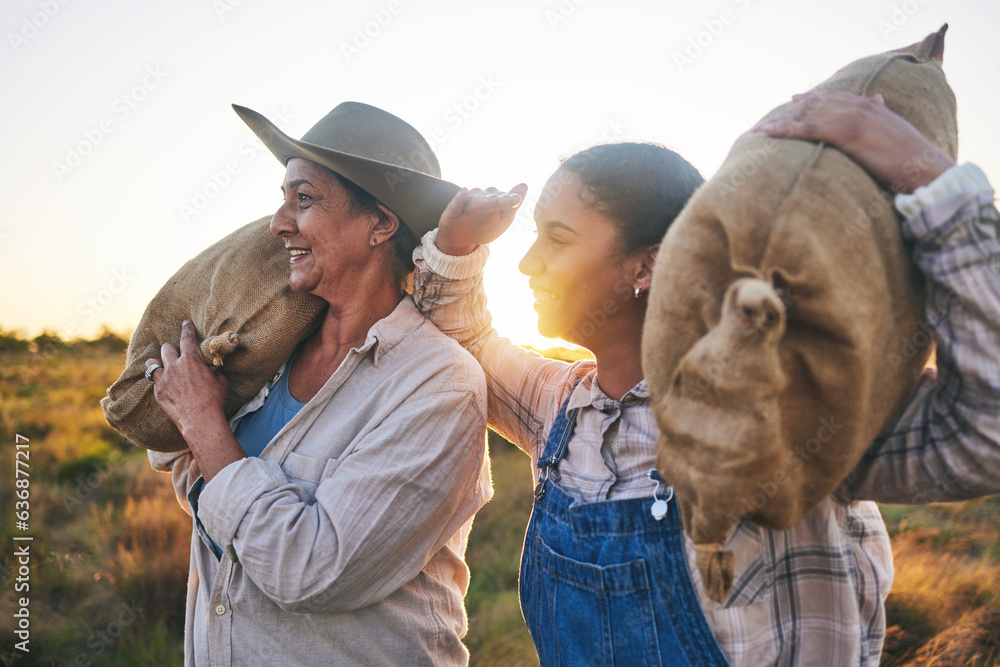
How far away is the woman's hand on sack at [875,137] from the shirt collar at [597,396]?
0.79 meters

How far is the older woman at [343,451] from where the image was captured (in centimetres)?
187

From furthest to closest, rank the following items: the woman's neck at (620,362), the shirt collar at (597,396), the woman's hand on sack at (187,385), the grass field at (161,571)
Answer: the grass field at (161,571) < the woman's hand on sack at (187,385) < the woman's neck at (620,362) < the shirt collar at (597,396)

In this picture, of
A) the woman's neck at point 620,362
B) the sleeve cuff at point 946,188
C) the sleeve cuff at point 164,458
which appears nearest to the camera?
the sleeve cuff at point 946,188

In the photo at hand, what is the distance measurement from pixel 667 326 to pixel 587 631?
3.09ft

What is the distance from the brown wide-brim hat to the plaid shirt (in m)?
0.87

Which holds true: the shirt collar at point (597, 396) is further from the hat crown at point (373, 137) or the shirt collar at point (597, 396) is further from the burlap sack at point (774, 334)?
the hat crown at point (373, 137)

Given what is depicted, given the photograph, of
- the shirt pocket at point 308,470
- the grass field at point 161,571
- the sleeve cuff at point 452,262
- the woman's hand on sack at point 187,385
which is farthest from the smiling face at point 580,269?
the grass field at point 161,571

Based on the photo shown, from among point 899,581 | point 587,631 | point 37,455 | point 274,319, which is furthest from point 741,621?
point 37,455

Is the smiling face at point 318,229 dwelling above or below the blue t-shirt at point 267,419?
above

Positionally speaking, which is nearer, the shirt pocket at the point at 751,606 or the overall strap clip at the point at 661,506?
the shirt pocket at the point at 751,606

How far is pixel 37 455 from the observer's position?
8.92 metres

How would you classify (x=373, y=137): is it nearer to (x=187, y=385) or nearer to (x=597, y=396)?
(x=187, y=385)

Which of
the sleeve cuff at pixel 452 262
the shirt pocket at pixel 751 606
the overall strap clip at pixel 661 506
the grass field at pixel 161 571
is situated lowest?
the grass field at pixel 161 571

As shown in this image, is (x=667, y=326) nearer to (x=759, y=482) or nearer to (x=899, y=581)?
(x=759, y=482)
